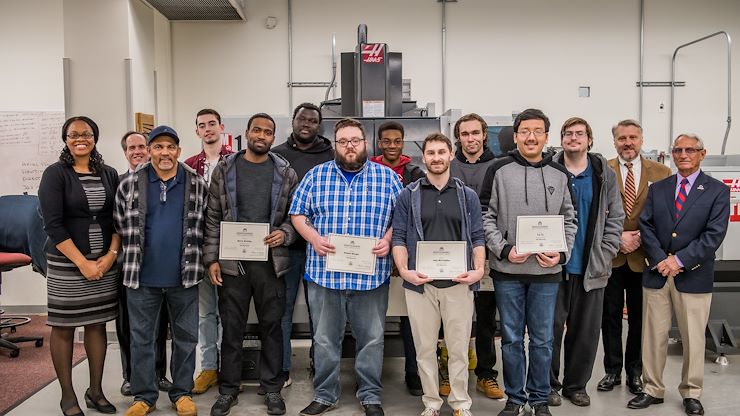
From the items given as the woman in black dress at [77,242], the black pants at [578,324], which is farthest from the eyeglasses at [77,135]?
the black pants at [578,324]

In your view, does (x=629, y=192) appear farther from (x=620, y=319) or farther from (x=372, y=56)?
(x=372, y=56)

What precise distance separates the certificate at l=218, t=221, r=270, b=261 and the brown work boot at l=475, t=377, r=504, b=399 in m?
1.64

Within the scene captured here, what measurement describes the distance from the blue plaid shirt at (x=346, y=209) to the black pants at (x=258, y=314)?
0.85 feet

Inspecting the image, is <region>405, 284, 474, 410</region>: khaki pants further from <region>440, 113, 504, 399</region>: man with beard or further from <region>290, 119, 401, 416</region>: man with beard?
<region>440, 113, 504, 399</region>: man with beard

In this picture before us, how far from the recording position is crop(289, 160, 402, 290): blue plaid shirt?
10.3ft

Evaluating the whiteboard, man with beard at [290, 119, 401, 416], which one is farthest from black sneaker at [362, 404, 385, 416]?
the whiteboard

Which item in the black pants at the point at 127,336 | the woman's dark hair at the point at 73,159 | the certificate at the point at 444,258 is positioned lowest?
the black pants at the point at 127,336

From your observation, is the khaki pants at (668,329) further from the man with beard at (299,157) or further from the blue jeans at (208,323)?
the blue jeans at (208,323)

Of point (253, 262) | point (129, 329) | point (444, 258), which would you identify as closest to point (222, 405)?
point (129, 329)

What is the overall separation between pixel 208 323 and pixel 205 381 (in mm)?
375

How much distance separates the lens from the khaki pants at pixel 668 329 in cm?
333

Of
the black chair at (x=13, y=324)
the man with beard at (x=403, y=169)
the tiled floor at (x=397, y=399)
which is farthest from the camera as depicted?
the black chair at (x=13, y=324)

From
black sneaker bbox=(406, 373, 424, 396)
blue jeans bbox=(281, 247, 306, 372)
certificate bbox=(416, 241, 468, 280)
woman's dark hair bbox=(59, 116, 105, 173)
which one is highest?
woman's dark hair bbox=(59, 116, 105, 173)

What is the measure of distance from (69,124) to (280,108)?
14.7 ft
